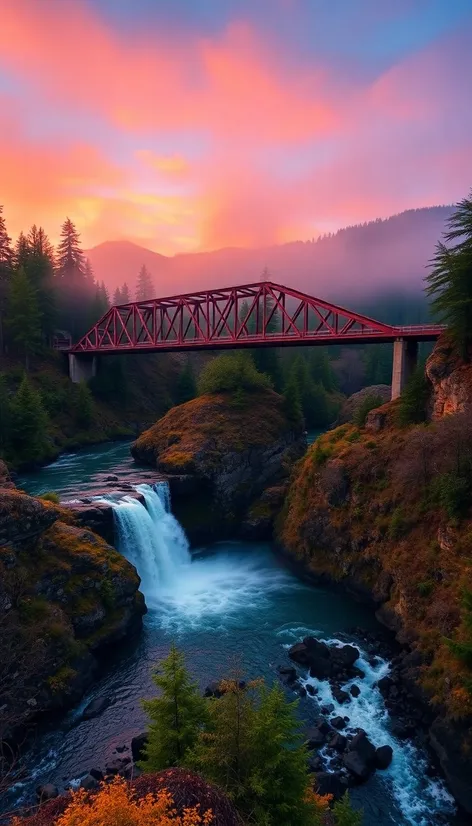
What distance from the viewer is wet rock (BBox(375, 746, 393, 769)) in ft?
68.6

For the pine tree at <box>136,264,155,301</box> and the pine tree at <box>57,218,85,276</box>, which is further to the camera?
the pine tree at <box>136,264,155,301</box>

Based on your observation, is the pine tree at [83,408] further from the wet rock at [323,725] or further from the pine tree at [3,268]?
the wet rock at [323,725]

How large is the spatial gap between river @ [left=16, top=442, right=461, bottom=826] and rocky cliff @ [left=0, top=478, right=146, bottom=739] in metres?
1.57

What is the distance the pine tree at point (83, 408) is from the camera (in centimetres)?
7881

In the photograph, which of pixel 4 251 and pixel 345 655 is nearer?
pixel 345 655

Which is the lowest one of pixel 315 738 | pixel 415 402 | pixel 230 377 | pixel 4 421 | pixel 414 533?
pixel 315 738

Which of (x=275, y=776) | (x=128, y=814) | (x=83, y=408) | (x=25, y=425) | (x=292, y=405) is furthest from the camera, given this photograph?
(x=83, y=408)

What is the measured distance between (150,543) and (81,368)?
57509mm

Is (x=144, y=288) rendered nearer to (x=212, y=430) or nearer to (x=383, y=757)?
(x=212, y=430)

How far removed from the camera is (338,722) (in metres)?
23.2

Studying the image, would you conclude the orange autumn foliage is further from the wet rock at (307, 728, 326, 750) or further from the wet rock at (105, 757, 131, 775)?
the wet rock at (307, 728, 326, 750)

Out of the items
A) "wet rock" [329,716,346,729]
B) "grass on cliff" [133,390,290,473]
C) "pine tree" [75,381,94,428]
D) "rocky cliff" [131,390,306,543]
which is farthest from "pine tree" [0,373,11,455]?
"wet rock" [329,716,346,729]

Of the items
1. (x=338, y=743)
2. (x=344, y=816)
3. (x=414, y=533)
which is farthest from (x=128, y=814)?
(x=414, y=533)

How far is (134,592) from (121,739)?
34.0 ft
